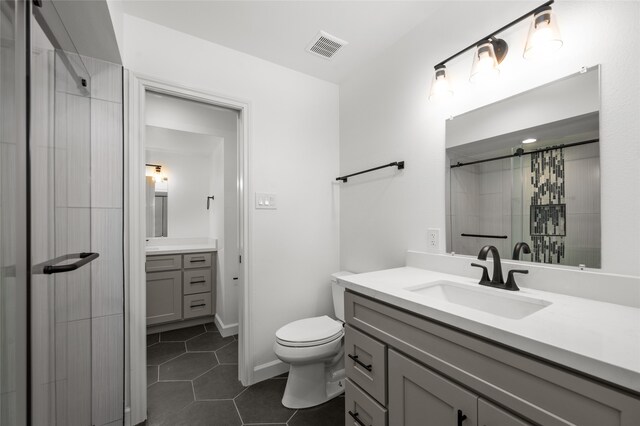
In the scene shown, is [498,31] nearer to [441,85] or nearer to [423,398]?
[441,85]

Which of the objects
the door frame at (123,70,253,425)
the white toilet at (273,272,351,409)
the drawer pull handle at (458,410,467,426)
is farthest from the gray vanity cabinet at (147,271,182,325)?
the drawer pull handle at (458,410,467,426)

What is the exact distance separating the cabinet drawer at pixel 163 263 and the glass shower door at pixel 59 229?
57.0 inches

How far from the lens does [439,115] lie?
154 cm

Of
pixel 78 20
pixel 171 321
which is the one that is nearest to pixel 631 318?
pixel 78 20

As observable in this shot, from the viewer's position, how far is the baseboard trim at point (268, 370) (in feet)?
6.41

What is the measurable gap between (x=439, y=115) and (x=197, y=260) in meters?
2.78

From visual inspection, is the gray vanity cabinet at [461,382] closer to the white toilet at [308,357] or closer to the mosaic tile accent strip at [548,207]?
the white toilet at [308,357]

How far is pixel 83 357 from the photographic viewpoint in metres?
1.26

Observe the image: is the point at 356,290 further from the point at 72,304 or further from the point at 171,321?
the point at 171,321

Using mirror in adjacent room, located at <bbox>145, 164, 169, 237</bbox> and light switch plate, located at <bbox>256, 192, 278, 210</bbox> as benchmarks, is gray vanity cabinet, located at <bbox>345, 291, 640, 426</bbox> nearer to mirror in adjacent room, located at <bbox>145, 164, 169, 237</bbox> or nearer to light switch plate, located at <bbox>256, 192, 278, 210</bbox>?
light switch plate, located at <bbox>256, 192, 278, 210</bbox>

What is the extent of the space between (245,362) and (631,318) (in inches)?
79.4

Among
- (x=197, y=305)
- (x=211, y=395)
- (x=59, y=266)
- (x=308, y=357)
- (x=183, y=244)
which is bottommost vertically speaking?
(x=211, y=395)

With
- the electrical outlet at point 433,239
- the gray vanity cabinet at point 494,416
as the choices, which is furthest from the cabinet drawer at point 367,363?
the electrical outlet at point 433,239

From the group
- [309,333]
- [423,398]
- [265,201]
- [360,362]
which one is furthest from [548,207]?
[265,201]
